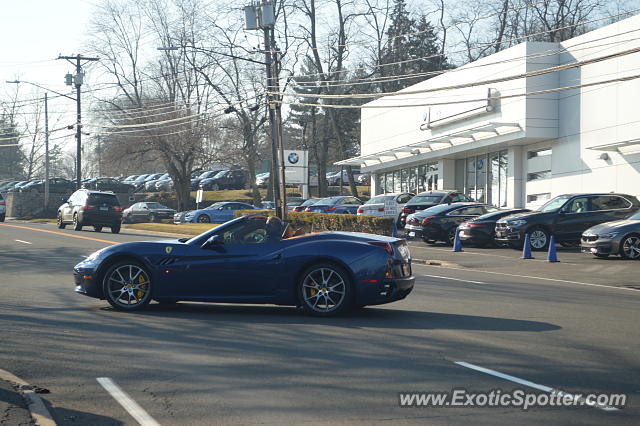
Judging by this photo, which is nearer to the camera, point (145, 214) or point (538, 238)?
point (538, 238)

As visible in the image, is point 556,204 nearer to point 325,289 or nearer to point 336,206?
point 336,206

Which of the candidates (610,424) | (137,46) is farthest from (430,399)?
(137,46)

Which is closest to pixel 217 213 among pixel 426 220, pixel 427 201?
pixel 427 201

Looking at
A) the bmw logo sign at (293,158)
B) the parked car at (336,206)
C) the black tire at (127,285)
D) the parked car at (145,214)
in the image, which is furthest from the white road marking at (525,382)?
the parked car at (145,214)

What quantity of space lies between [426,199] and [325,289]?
23.2 meters

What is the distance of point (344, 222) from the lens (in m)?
30.0

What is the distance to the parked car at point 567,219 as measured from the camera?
953 inches

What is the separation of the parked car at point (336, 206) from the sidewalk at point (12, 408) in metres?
31.7

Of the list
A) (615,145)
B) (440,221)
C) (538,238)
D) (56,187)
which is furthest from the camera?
(56,187)

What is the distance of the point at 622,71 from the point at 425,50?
138 ft

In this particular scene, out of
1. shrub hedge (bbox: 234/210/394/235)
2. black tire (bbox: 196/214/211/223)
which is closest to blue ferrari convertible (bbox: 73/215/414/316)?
shrub hedge (bbox: 234/210/394/235)

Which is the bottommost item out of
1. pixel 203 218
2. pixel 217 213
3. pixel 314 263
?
pixel 314 263

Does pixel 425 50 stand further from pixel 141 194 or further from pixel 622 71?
pixel 622 71

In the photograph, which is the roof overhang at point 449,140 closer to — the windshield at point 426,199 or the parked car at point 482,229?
the windshield at point 426,199
